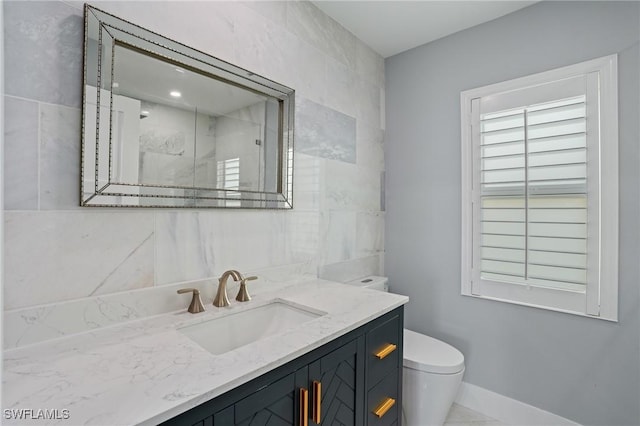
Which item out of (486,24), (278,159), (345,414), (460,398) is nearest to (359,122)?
(278,159)

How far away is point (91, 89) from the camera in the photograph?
1.03 metres

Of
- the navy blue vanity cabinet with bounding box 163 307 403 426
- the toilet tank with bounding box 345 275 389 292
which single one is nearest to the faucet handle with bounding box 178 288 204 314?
the navy blue vanity cabinet with bounding box 163 307 403 426

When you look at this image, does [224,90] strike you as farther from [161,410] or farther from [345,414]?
[345,414]

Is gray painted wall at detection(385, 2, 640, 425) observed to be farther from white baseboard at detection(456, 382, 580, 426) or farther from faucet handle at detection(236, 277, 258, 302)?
faucet handle at detection(236, 277, 258, 302)

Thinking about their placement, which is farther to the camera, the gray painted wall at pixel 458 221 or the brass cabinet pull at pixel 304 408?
the gray painted wall at pixel 458 221

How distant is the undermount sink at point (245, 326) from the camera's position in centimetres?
120

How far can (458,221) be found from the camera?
220 cm

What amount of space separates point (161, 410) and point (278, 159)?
125cm

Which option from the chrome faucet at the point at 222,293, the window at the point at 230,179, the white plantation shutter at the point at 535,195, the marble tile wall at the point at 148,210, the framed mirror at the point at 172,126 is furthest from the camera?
the white plantation shutter at the point at 535,195

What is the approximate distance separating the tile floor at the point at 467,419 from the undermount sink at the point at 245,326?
1.34 meters

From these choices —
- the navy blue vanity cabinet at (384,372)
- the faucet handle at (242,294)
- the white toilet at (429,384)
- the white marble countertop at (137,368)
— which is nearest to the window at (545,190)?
the white toilet at (429,384)

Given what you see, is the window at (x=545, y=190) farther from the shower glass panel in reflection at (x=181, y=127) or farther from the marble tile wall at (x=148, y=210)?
the shower glass panel in reflection at (x=181, y=127)

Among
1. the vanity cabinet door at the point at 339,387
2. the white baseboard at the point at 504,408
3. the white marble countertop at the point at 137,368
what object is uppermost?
the white marble countertop at the point at 137,368

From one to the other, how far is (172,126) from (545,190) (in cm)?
200
